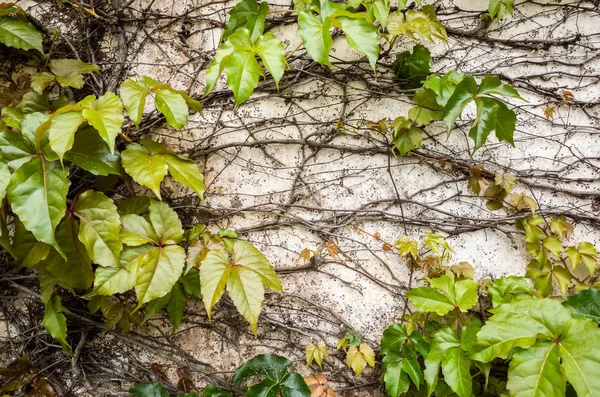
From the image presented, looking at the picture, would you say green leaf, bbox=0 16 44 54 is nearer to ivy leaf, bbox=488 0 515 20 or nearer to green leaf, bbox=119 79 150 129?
green leaf, bbox=119 79 150 129

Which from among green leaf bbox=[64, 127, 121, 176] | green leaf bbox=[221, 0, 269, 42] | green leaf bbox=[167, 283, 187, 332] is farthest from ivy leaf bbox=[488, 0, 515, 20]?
green leaf bbox=[167, 283, 187, 332]

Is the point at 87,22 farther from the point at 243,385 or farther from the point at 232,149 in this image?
the point at 243,385

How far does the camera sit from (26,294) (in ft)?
5.61

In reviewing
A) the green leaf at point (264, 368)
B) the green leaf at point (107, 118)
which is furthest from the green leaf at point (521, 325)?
the green leaf at point (107, 118)

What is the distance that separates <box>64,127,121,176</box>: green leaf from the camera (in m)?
1.34

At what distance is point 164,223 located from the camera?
4.78 ft

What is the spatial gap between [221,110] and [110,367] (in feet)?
4.09

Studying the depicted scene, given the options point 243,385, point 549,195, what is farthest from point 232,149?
point 549,195

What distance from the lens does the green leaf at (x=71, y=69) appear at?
5.15 ft

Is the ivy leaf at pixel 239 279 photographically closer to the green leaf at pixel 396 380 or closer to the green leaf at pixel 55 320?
the green leaf at pixel 396 380

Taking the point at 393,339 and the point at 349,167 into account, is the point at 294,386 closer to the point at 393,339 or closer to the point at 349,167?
the point at 393,339

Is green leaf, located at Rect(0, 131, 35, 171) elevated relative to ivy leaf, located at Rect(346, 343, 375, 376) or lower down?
elevated

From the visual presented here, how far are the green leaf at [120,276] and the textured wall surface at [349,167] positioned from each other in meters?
0.39

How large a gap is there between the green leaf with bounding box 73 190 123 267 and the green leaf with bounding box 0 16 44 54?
755 mm
